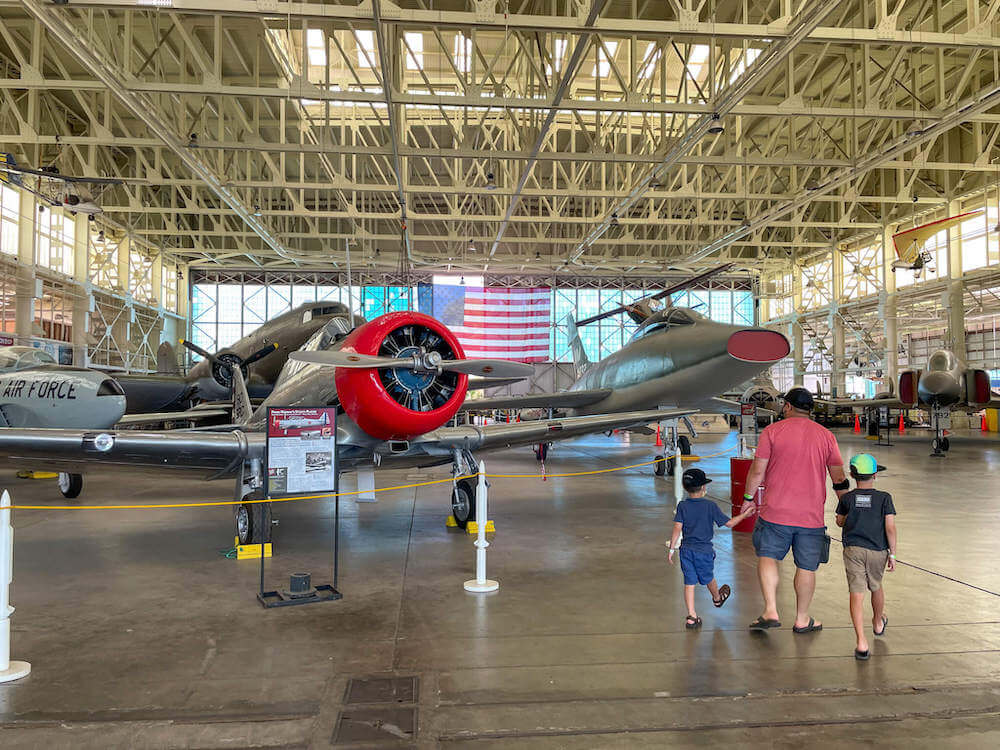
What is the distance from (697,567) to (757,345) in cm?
723

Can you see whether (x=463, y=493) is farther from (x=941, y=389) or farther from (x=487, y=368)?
(x=941, y=389)

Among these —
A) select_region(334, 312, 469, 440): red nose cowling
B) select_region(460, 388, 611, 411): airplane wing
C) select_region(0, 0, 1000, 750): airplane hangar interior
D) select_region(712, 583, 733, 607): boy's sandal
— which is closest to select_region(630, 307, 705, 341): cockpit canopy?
select_region(0, 0, 1000, 750): airplane hangar interior

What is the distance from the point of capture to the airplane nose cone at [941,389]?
19438 millimetres

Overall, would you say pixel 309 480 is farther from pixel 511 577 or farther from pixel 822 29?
pixel 822 29

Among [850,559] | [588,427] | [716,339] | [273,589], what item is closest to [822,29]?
[716,339]

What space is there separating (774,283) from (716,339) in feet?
108

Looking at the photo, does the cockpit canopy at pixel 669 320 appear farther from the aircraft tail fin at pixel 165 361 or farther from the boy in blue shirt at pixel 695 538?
the aircraft tail fin at pixel 165 361

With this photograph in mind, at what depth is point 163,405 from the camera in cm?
1831

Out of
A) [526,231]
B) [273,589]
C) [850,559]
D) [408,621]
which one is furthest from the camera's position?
[526,231]

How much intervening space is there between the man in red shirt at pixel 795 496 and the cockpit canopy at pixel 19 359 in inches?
470

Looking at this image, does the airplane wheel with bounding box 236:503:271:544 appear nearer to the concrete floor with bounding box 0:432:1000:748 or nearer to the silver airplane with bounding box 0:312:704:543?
the silver airplane with bounding box 0:312:704:543

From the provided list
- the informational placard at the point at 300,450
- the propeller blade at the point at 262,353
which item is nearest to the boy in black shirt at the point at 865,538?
the informational placard at the point at 300,450

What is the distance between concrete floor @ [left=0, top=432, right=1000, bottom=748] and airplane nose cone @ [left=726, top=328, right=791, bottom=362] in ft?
12.0

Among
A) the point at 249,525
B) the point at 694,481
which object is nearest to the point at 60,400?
the point at 249,525
